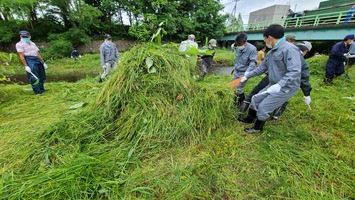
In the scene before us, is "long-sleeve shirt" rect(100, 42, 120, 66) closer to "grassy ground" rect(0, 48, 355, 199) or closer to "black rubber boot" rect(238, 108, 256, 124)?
"grassy ground" rect(0, 48, 355, 199)

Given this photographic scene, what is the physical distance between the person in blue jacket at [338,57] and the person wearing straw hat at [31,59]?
769 centimetres

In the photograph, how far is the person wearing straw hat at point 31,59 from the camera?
3299mm

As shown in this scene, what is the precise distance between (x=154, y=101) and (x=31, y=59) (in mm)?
3498

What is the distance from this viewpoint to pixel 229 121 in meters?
2.62

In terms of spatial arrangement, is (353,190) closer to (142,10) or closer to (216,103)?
(216,103)

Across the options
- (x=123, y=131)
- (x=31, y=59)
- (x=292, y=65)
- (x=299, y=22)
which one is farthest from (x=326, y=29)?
(x=31, y=59)

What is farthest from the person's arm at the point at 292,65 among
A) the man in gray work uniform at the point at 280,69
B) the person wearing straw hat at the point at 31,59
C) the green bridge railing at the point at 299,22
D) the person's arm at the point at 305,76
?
the green bridge railing at the point at 299,22

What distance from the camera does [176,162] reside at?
1.78m

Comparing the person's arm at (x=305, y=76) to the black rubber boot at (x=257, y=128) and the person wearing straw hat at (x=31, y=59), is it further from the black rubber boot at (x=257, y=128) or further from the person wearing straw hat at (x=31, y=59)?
the person wearing straw hat at (x=31, y=59)

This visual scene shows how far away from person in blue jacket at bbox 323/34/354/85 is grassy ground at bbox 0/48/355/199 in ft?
8.89

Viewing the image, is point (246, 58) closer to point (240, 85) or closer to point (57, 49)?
point (240, 85)

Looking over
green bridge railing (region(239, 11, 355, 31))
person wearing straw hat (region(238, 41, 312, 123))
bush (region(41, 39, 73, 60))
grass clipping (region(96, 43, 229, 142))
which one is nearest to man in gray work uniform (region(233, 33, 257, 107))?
person wearing straw hat (region(238, 41, 312, 123))

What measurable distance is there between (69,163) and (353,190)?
2.89 meters

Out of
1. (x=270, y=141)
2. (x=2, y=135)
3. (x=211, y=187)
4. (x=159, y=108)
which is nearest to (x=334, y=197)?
(x=270, y=141)
